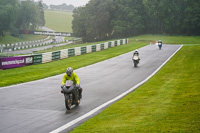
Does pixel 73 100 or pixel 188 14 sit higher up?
pixel 188 14

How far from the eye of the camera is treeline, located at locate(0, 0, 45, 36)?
107062mm

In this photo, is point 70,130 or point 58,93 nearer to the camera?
point 70,130

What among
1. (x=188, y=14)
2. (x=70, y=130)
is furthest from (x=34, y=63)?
(x=188, y=14)

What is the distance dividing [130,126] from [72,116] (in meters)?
3.15

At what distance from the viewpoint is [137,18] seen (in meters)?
99.8

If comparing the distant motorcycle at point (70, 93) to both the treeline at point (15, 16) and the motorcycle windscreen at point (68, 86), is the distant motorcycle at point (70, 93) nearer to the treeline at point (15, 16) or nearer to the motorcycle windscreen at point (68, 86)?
the motorcycle windscreen at point (68, 86)

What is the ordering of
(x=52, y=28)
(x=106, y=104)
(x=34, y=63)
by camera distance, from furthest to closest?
(x=52, y=28), (x=34, y=63), (x=106, y=104)

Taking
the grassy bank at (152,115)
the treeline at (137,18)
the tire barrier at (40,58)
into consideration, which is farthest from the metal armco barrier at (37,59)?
the treeline at (137,18)

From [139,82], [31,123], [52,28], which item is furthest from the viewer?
[52,28]

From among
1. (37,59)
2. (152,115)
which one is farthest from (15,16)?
(152,115)

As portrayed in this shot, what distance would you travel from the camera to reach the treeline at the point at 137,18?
308ft

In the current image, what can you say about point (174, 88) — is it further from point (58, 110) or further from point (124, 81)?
point (58, 110)

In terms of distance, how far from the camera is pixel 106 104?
45.9ft

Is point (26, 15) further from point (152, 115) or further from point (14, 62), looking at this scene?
point (152, 115)
